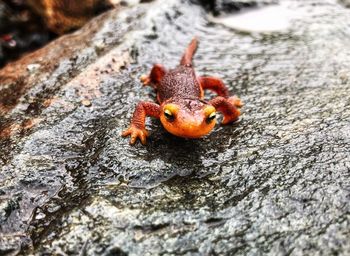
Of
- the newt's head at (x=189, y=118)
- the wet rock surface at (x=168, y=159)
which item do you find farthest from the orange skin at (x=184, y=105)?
the wet rock surface at (x=168, y=159)

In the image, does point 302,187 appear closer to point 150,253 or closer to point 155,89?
point 150,253

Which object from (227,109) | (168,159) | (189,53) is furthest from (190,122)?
(189,53)

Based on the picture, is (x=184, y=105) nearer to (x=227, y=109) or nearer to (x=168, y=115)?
(x=168, y=115)

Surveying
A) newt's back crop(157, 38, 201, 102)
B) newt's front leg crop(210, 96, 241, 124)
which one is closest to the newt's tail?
newt's back crop(157, 38, 201, 102)

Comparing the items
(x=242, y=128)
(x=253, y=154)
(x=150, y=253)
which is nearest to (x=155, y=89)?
(x=242, y=128)

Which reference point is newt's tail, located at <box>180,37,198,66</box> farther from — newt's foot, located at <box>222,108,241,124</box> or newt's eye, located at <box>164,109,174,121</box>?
newt's eye, located at <box>164,109,174,121</box>

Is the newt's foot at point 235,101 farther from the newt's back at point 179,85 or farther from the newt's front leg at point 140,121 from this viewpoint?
the newt's front leg at point 140,121
